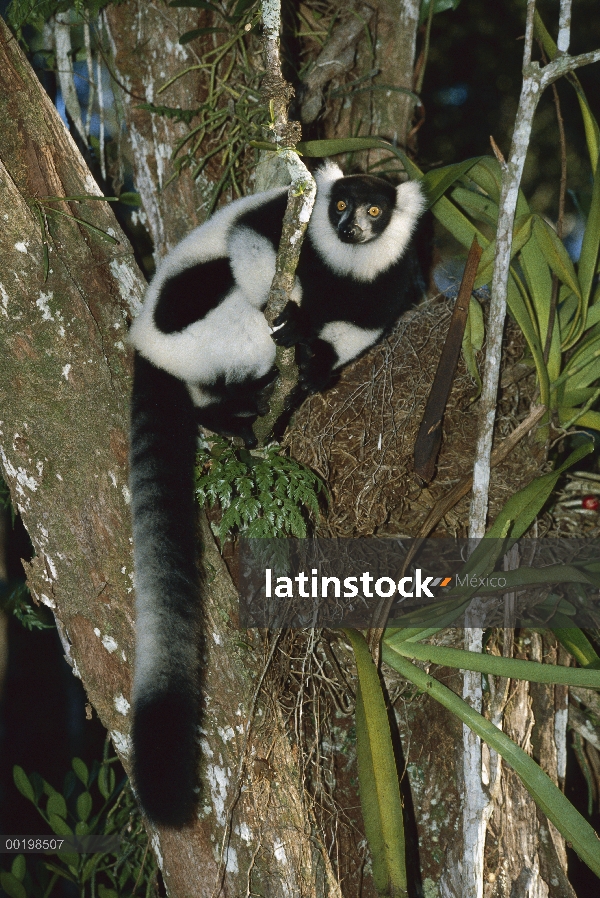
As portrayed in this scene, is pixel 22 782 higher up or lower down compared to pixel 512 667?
lower down

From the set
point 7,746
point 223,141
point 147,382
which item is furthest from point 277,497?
point 7,746

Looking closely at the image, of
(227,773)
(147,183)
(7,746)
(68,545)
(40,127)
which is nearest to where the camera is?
(227,773)

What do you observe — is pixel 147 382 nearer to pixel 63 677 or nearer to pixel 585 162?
pixel 63 677

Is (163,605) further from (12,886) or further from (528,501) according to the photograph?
(12,886)

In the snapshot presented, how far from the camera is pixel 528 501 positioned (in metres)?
2.76

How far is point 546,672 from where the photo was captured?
244 centimetres

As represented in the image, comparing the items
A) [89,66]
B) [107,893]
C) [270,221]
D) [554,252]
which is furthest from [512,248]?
[107,893]

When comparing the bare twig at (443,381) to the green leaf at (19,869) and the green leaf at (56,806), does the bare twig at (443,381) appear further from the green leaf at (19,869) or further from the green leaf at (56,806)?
the green leaf at (19,869)

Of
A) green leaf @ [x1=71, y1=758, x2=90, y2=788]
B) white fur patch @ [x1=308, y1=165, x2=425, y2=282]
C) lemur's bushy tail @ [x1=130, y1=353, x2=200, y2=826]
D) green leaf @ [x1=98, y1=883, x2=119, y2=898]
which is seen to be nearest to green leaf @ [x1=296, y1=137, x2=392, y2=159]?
white fur patch @ [x1=308, y1=165, x2=425, y2=282]

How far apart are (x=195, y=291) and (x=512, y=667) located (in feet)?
6.22

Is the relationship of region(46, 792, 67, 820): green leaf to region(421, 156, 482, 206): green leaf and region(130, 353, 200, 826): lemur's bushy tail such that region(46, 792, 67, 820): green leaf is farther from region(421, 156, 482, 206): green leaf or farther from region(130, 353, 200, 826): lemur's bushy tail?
region(421, 156, 482, 206): green leaf

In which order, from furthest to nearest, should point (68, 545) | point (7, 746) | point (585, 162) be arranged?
point (585, 162) < point (7, 746) < point (68, 545)

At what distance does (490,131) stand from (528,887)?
4.74 meters

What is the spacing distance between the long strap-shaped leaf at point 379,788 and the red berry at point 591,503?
142 cm
